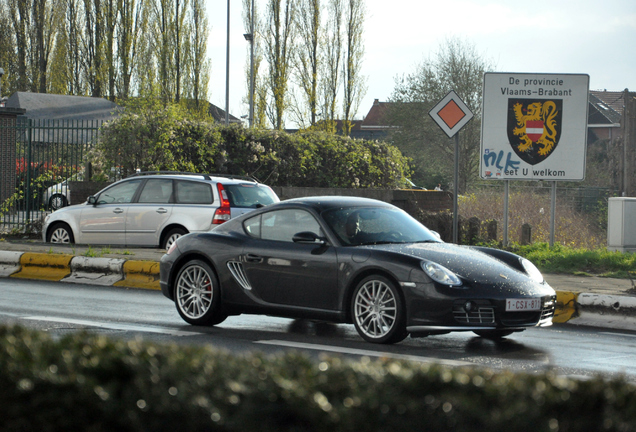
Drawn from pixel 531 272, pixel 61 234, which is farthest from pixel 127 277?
pixel 531 272

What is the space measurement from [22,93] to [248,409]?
51.8 metres

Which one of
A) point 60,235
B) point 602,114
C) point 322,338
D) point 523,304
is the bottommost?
point 322,338

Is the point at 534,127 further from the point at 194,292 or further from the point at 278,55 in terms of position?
the point at 278,55

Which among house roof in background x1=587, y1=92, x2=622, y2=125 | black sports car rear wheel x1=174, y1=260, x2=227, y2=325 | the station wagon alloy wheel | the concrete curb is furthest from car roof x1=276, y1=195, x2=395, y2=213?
house roof in background x1=587, y1=92, x2=622, y2=125

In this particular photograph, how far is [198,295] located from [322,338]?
1463mm

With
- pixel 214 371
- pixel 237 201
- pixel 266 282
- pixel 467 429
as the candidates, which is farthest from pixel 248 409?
pixel 237 201

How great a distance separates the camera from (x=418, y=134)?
153 ft

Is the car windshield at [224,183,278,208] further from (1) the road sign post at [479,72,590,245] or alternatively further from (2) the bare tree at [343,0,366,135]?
(2) the bare tree at [343,0,366,135]

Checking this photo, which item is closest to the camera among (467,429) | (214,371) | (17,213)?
(467,429)

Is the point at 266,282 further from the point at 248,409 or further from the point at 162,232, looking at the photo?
the point at 162,232

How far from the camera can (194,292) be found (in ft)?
28.2

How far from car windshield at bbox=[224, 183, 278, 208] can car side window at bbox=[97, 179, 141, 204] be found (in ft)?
6.34

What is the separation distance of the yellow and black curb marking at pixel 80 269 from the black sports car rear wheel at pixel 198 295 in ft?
11.0

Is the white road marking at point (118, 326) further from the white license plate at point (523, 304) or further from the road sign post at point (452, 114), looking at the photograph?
the road sign post at point (452, 114)
